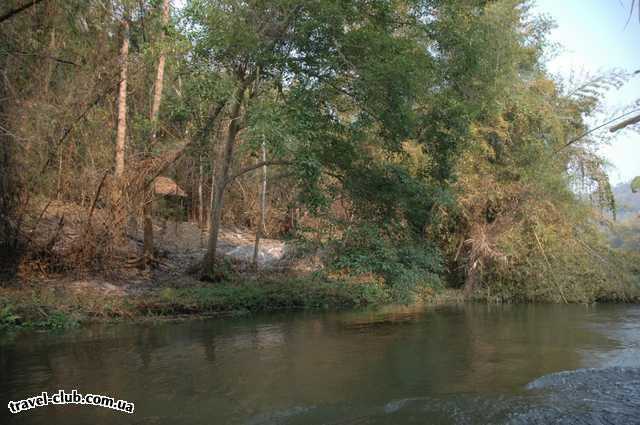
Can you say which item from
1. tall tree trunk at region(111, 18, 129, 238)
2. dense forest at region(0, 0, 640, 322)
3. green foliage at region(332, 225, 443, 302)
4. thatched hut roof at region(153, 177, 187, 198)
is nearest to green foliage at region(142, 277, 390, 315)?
dense forest at region(0, 0, 640, 322)

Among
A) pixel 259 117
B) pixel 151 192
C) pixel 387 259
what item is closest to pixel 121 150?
pixel 151 192

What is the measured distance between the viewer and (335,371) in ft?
30.5

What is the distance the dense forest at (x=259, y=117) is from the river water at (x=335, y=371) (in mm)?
1855

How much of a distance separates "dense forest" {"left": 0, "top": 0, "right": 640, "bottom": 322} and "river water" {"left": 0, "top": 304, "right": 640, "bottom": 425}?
6.09 feet

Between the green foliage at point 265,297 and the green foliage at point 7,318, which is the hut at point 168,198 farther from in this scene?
the green foliage at point 7,318

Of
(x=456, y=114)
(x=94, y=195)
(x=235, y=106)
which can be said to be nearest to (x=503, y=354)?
(x=456, y=114)

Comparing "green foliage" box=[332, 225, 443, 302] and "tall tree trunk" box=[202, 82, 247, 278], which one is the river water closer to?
"green foliage" box=[332, 225, 443, 302]

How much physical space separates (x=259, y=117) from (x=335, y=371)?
5.50 meters

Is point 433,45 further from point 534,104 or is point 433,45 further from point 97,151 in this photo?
point 97,151

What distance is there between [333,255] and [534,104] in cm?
959

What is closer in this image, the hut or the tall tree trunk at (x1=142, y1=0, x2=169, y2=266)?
the tall tree trunk at (x1=142, y1=0, x2=169, y2=266)

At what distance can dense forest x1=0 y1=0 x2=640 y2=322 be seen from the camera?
12219 mm

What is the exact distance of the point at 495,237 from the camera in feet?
58.9

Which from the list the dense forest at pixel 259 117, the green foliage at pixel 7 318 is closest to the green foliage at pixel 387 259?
the dense forest at pixel 259 117
